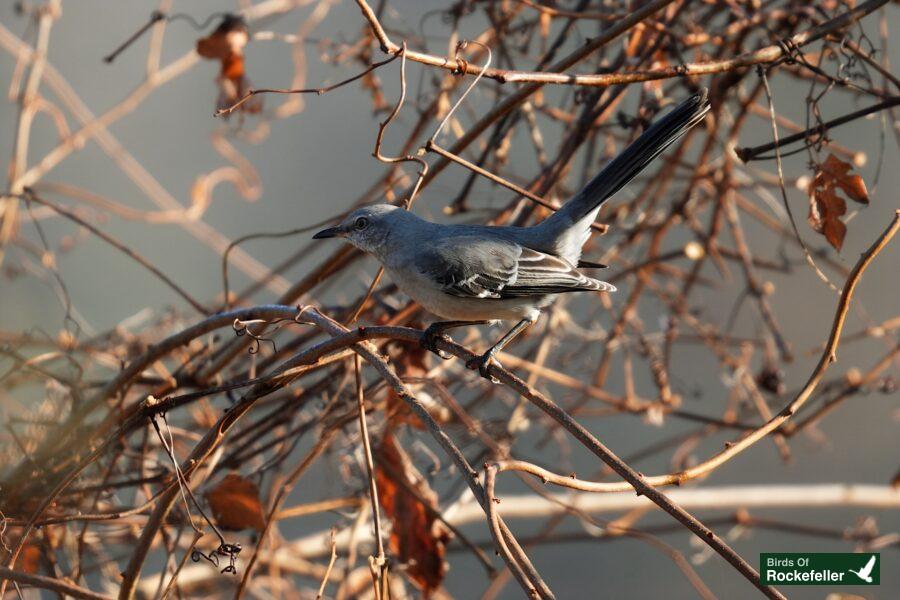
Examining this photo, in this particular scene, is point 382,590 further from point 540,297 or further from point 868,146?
point 868,146

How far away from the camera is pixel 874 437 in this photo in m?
5.48

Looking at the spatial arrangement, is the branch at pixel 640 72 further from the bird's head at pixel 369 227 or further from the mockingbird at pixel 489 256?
the bird's head at pixel 369 227

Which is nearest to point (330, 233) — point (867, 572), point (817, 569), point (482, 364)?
point (482, 364)

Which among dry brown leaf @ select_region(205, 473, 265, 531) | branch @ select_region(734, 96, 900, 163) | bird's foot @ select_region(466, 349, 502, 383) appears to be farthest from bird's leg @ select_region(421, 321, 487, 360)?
branch @ select_region(734, 96, 900, 163)

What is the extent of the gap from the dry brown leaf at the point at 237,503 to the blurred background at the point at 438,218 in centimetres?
129

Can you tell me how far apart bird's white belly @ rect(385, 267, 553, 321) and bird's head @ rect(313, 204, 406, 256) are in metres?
0.13

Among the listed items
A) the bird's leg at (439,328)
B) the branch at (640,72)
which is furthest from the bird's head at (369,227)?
the branch at (640,72)

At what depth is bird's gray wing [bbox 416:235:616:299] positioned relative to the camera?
2.93 meters

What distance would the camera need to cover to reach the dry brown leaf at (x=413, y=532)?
2.88 metres

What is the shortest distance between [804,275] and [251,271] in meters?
3.39

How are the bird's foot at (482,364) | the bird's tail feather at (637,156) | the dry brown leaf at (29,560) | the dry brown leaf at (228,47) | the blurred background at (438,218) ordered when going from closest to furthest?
the bird's foot at (482,364) → the bird's tail feather at (637,156) → the dry brown leaf at (29,560) → the dry brown leaf at (228,47) → the blurred background at (438,218)

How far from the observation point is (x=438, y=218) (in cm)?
596

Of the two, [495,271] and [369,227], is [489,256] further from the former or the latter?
[369,227]

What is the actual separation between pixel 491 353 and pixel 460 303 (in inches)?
10.0
